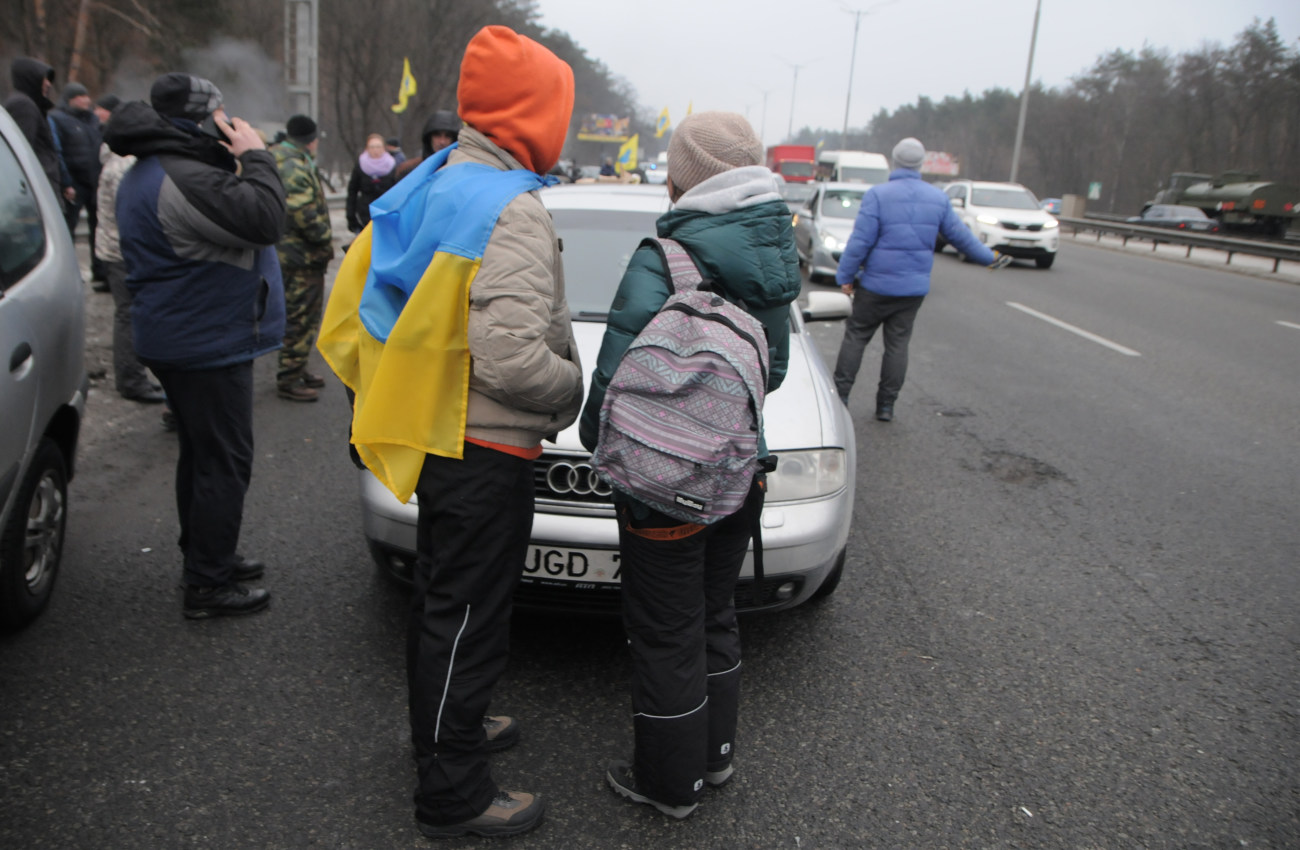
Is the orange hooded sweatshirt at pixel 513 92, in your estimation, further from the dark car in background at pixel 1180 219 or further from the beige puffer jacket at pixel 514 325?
the dark car in background at pixel 1180 219

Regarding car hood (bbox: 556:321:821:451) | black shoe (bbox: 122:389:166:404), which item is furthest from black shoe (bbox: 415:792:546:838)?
black shoe (bbox: 122:389:166:404)

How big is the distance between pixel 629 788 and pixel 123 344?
4945mm

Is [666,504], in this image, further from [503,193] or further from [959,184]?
[959,184]

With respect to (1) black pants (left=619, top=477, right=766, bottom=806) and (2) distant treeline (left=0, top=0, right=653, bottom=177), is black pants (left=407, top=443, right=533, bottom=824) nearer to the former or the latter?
(1) black pants (left=619, top=477, right=766, bottom=806)

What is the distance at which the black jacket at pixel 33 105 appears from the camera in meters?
7.00

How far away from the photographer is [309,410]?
6141 millimetres

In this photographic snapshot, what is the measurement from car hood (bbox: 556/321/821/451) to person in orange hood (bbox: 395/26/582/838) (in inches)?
28.3

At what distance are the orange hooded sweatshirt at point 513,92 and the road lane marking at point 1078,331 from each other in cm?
859

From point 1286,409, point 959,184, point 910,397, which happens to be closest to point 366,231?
point 910,397

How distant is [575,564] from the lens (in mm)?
2865

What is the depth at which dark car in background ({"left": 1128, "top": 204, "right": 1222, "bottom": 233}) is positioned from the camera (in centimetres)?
3088

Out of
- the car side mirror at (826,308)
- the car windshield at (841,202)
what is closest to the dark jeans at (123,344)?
the car side mirror at (826,308)

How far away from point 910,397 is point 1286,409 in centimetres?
292

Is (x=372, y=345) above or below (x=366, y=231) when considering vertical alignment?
below
